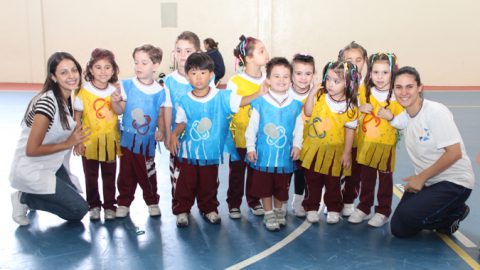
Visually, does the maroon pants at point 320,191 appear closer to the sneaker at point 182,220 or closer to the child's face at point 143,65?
the sneaker at point 182,220

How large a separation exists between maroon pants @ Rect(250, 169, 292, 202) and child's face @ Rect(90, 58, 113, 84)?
4.41 feet

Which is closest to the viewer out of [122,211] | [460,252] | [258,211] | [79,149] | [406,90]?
[460,252]

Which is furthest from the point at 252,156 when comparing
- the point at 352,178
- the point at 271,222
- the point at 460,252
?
the point at 460,252

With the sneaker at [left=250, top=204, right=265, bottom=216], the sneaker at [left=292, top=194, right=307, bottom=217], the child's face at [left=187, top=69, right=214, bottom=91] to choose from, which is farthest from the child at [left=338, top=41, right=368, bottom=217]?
the child's face at [left=187, top=69, right=214, bottom=91]

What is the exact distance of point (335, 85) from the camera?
353cm

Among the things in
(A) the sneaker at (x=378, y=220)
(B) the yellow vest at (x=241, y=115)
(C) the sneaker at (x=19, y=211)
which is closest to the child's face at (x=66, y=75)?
(C) the sneaker at (x=19, y=211)

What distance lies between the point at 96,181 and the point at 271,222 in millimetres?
1416

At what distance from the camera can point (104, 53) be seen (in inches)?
143

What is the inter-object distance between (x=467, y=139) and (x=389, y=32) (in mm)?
6336

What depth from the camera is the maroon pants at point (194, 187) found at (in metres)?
3.63

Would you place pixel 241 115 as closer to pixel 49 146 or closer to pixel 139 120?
pixel 139 120

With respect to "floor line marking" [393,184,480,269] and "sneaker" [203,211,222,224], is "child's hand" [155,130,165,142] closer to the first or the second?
"sneaker" [203,211,222,224]

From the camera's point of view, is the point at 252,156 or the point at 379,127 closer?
the point at 252,156

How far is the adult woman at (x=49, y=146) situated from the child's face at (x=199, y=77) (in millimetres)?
864
